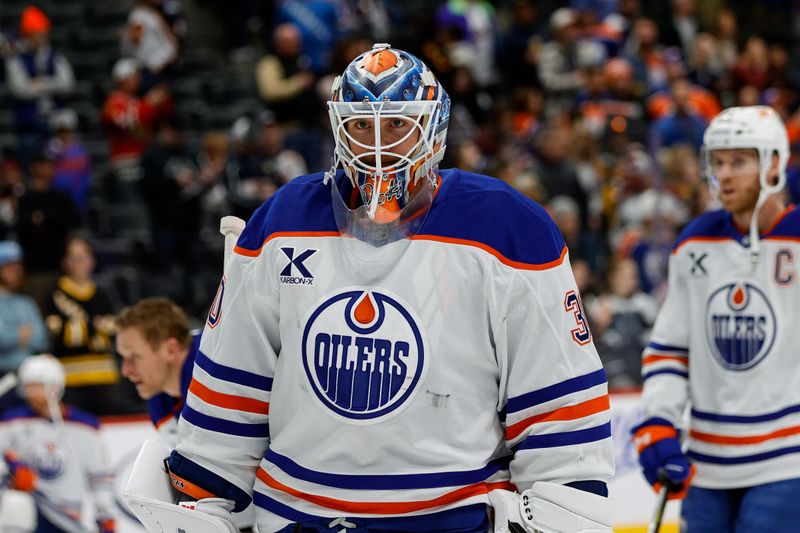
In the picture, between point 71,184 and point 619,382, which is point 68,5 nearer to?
point 71,184

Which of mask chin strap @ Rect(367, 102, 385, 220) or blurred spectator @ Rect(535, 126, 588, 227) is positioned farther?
blurred spectator @ Rect(535, 126, 588, 227)

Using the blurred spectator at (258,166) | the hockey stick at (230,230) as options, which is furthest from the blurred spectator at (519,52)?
the hockey stick at (230,230)

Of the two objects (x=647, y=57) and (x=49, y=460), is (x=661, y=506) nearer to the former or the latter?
(x=49, y=460)

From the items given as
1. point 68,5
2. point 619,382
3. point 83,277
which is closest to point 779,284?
point 619,382

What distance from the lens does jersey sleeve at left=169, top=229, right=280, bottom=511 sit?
2625 millimetres

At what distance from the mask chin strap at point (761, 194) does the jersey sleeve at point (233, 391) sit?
1711 mm

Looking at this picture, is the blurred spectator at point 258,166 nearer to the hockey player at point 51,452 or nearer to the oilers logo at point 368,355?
the hockey player at point 51,452

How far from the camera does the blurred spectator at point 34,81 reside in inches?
375

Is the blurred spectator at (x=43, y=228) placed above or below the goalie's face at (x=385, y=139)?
below

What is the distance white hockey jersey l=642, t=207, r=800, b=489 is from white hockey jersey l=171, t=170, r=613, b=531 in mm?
1354

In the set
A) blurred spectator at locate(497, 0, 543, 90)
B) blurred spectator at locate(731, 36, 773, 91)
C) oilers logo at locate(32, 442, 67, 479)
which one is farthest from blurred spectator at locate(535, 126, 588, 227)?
oilers logo at locate(32, 442, 67, 479)

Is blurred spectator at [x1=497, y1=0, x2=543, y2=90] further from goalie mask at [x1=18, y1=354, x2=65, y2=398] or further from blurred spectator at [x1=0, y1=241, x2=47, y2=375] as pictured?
goalie mask at [x1=18, y1=354, x2=65, y2=398]

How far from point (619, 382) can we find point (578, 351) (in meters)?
5.16

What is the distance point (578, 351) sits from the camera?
2535mm
